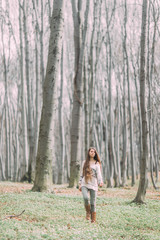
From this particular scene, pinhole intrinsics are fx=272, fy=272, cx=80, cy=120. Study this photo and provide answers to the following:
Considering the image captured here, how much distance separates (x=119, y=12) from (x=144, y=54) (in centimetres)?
799

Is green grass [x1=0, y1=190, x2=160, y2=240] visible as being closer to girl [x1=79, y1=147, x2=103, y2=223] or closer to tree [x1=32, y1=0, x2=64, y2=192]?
girl [x1=79, y1=147, x2=103, y2=223]

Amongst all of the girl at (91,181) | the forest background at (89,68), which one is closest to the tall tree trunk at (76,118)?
the forest background at (89,68)

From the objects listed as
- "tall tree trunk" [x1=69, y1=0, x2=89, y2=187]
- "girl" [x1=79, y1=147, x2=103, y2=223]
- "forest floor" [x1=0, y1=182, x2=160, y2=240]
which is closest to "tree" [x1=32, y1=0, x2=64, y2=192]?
"forest floor" [x1=0, y1=182, x2=160, y2=240]

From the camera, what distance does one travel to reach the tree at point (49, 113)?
7668 mm

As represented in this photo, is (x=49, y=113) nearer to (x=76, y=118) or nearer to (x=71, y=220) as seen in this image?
(x=76, y=118)

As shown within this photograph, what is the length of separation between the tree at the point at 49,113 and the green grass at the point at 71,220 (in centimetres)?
56

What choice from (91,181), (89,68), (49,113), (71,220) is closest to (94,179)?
(91,181)

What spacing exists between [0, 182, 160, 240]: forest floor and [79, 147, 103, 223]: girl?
280 mm

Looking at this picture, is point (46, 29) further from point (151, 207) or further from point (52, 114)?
point (151, 207)

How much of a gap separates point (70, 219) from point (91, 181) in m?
0.88

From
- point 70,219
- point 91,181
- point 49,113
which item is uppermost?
point 49,113

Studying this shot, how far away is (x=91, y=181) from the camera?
217 inches

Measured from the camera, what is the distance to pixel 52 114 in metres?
7.86

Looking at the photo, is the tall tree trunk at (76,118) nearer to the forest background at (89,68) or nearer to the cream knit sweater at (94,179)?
the forest background at (89,68)
